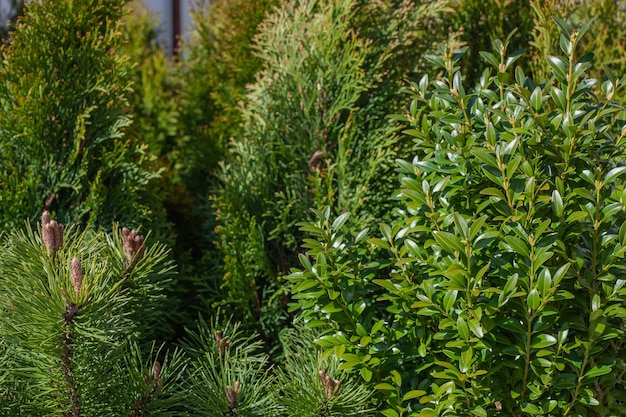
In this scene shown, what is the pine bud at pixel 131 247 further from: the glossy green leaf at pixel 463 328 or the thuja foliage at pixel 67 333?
the glossy green leaf at pixel 463 328

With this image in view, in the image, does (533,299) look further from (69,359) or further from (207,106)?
(207,106)

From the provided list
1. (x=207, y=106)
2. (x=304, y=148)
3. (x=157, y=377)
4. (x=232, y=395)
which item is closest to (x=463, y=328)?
(x=232, y=395)

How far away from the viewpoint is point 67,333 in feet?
3.56

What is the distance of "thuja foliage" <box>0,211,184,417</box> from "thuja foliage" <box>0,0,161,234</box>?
20.5 inches

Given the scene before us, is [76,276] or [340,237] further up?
[76,276]

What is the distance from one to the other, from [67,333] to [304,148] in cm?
98

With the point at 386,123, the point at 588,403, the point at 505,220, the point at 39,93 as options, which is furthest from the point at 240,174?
the point at 588,403

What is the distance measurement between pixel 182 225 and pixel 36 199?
2.75 ft

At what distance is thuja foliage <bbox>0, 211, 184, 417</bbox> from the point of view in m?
1.08

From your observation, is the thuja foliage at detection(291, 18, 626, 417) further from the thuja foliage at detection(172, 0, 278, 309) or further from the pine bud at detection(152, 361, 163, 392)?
the thuja foliage at detection(172, 0, 278, 309)

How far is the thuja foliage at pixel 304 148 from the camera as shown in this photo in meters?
1.82

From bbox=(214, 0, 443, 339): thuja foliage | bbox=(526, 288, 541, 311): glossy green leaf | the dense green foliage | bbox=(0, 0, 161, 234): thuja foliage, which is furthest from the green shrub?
bbox=(526, 288, 541, 311): glossy green leaf

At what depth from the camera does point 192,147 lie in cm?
271

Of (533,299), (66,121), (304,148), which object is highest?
(66,121)
